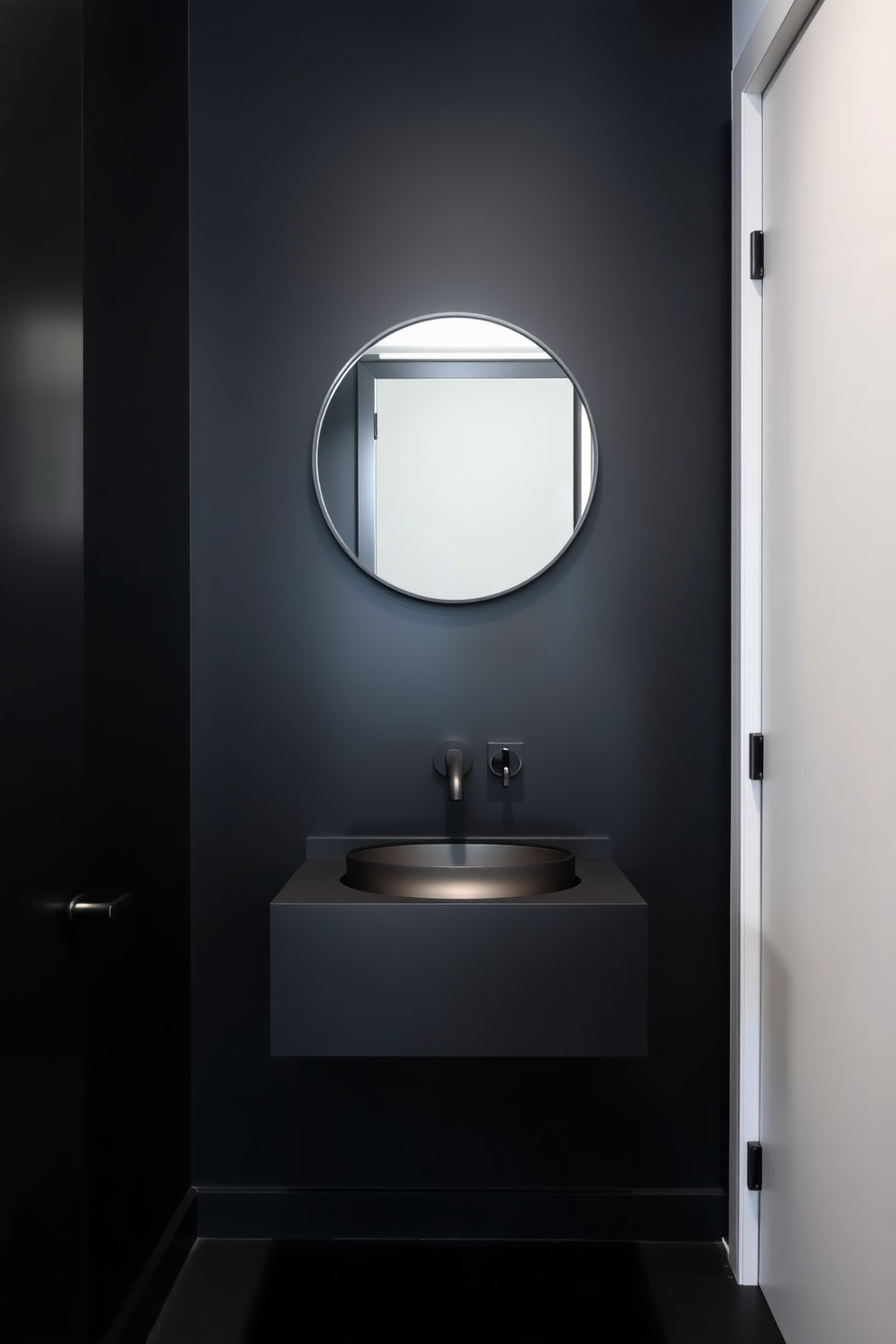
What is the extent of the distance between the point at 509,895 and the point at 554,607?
655mm

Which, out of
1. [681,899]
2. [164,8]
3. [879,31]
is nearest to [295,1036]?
[681,899]

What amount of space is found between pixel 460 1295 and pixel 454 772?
3.23ft

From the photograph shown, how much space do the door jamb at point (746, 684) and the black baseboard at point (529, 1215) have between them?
0.42 ft

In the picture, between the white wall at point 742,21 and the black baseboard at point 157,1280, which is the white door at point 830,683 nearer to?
the white wall at point 742,21

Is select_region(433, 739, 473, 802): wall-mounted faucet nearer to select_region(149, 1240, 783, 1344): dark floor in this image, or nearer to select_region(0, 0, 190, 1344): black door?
select_region(0, 0, 190, 1344): black door

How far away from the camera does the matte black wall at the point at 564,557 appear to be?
222cm

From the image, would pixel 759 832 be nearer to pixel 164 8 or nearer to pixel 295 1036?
pixel 295 1036

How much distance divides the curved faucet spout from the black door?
55 cm

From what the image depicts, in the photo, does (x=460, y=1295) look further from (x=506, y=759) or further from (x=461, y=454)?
(x=461, y=454)

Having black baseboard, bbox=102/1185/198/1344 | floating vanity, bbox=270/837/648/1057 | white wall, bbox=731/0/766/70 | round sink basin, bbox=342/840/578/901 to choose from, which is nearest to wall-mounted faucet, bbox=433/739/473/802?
round sink basin, bbox=342/840/578/901

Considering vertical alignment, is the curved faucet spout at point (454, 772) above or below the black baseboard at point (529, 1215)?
above

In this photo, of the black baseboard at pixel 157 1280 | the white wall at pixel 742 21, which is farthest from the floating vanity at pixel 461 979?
the white wall at pixel 742 21

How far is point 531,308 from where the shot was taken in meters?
2.23

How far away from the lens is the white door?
1.43 m
